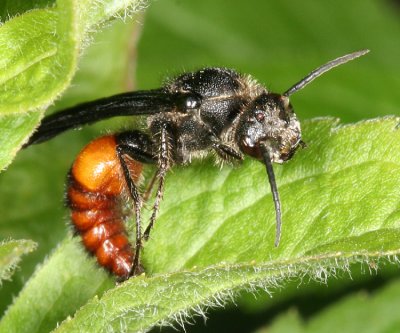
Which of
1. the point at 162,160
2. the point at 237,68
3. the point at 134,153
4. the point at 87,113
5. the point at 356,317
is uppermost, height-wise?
the point at 87,113

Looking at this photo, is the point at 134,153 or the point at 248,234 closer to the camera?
the point at 248,234

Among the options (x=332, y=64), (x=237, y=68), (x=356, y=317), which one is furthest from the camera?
(x=237, y=68)

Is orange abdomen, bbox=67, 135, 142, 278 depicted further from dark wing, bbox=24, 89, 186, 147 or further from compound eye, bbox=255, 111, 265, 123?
compound eye, bbox=255, 111, 265, 123

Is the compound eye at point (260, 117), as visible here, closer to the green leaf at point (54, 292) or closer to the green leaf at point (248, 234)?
the green leaf at point (248, 234)

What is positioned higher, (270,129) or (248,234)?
(270,129)

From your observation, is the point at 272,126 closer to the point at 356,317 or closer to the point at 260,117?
the point at 260,117

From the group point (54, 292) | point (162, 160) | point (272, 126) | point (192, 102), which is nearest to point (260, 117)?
point (272, 126)

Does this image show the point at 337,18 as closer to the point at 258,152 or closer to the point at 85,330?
the point at 258,152
